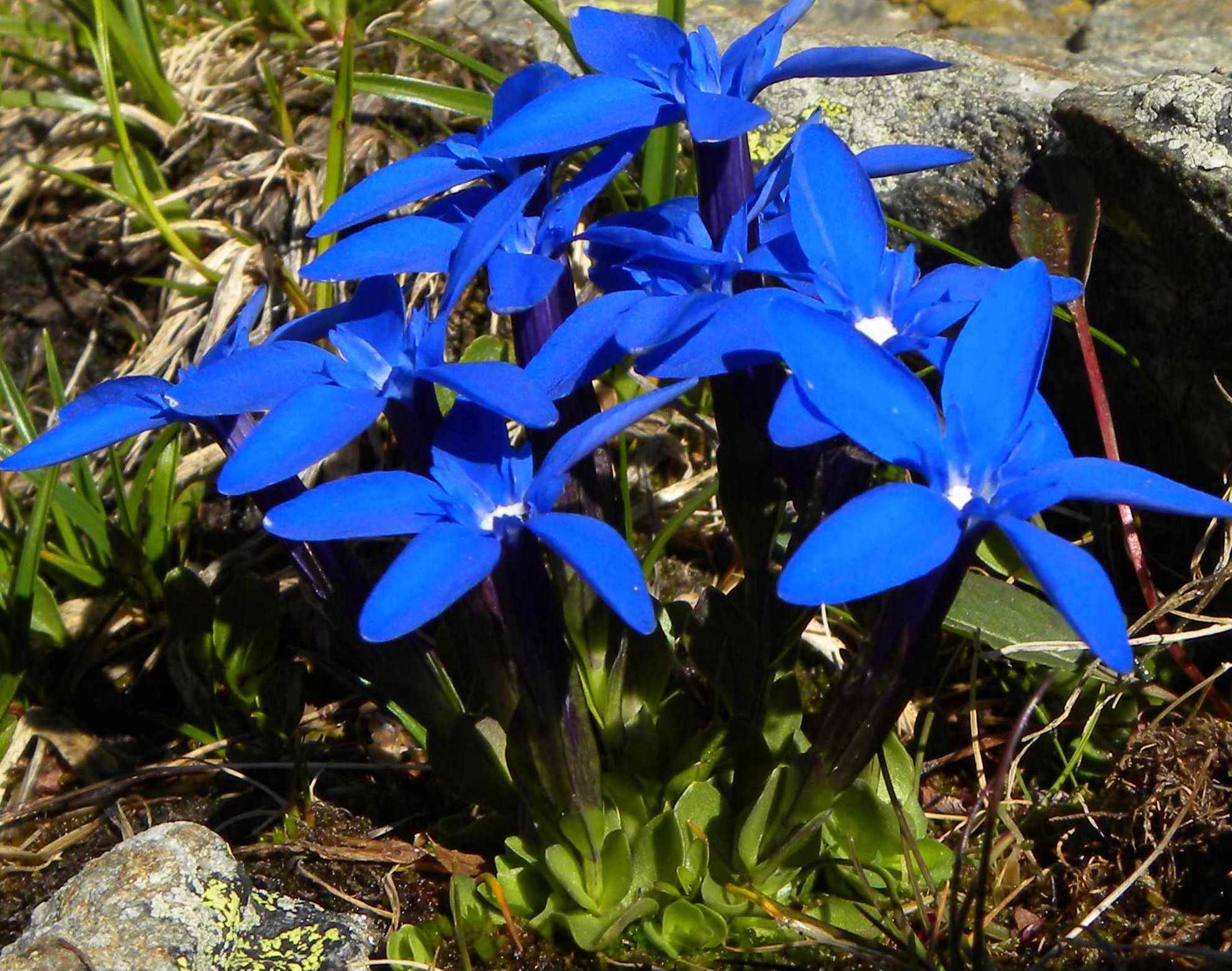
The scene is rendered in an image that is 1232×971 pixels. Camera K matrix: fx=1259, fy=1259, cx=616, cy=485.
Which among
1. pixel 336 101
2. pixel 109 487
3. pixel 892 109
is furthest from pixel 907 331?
pixel 109 487

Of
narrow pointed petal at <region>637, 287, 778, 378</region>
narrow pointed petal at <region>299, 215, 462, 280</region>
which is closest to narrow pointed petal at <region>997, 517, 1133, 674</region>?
narrow pointed petal at <region>637, 287, 778, 378</region>

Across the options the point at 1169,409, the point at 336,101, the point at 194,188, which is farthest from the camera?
the point at 194,188

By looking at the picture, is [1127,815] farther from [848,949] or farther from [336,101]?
[336,101]

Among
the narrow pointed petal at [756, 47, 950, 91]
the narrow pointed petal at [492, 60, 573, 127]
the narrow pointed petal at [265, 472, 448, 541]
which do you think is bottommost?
the narrow pointed petal at [265, 472, 448, 541]

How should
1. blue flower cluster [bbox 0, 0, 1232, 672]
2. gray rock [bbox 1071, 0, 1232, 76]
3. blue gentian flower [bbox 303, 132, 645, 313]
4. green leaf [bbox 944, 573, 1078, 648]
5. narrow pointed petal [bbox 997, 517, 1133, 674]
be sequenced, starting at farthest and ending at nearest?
gray rock [bbox 1071, 0, 1232, 76], green leaf [bbox 944, 573, 1078, 648], blue gentian flower [bbox 303, 132, 645, 313], blue flower cluster [bbox 0, 0, 1232, 672], narrow pointed petal [bbox 997, 517, 1133, 674]

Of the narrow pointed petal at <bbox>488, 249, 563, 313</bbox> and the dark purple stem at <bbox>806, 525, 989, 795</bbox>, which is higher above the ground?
the narrow pointed petal at <bbox>488, 249, 563, 313</bbox>

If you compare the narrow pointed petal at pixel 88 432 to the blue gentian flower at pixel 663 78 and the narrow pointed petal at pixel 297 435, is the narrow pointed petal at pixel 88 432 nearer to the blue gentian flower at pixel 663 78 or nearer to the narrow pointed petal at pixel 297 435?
the narrow pointed petal at pixel 297 435

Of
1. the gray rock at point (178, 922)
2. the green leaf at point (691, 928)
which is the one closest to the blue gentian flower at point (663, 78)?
the green leaf at point (691, 928)

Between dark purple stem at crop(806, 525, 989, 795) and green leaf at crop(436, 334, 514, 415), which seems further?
green leaf at crop(436, 334, 514, 415)

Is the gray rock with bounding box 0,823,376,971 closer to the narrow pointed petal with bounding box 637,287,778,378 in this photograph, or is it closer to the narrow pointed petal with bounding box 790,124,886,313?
the narrow pointed petal with bounding box 637,287,778,378
